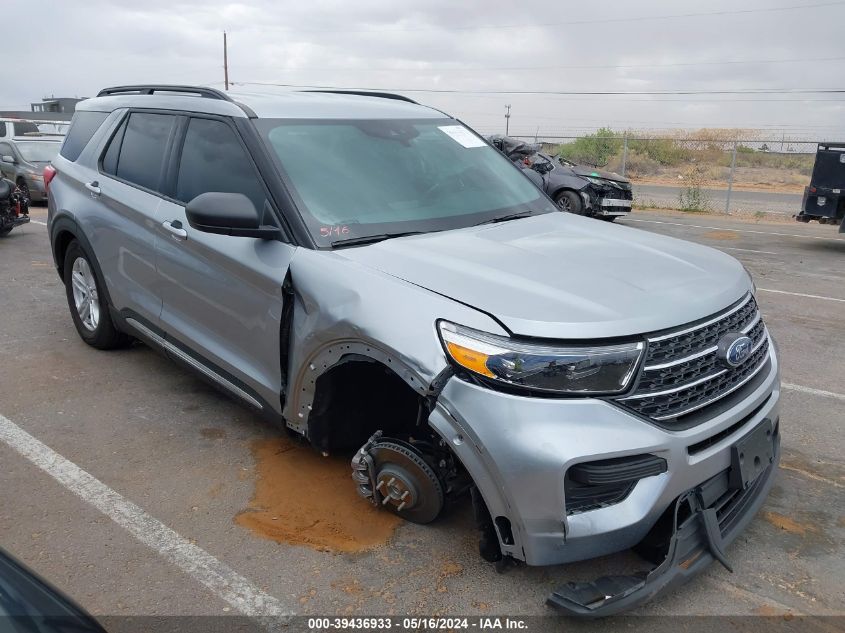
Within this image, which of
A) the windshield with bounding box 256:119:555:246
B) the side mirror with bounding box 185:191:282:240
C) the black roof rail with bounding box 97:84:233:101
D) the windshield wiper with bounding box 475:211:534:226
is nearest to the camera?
the side mirror with bounding box 185:191:282:240

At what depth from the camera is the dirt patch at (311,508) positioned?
3332 mm

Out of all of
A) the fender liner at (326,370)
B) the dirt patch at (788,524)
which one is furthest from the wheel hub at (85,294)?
the dirt patch at (788,524)

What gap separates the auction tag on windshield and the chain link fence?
2069 centimetres

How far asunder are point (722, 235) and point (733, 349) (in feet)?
41.9

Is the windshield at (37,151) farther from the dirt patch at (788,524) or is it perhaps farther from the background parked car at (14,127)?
the dirt patch at (788,524)

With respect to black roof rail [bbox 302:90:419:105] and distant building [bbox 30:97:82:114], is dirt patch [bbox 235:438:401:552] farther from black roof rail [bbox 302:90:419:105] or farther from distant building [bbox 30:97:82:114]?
distant building [bbox 30:97:82:114]

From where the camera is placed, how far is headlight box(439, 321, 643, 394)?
261 centimetres

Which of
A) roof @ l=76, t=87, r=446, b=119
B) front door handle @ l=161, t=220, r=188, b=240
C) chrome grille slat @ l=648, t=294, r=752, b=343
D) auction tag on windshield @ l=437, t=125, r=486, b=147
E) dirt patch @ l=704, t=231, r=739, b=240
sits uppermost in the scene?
roof @ l=76, t=87, r=446, b=119

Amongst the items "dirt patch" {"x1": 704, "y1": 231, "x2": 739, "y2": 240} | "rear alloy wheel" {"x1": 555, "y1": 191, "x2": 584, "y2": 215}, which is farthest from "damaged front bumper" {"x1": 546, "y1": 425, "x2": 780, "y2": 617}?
"rear alloy wheel" {"x1": 555, "y1": 191, "x2": 584, "y2": 215}

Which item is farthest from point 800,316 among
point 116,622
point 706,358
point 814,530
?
point 116,622

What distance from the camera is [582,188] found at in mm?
15125

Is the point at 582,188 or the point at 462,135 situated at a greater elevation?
the point at 462,135

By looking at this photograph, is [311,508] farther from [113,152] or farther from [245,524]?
[113,152]

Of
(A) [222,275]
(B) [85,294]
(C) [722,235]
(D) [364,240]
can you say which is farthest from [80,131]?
(C) [722,235]
